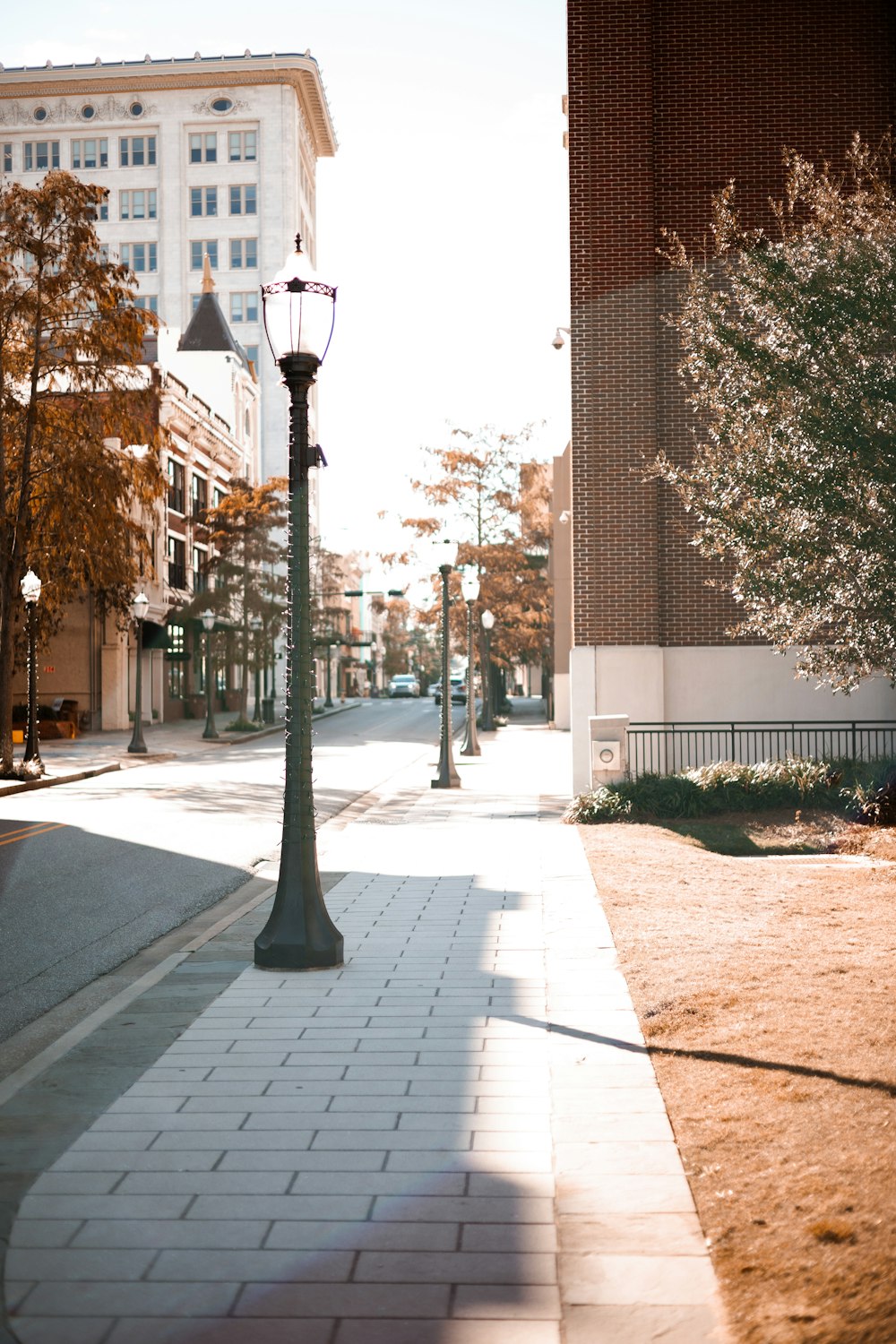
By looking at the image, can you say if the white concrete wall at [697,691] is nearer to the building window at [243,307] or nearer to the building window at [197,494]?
the building window at [197,494]

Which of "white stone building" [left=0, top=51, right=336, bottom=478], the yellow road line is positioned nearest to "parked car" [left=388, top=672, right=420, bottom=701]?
"white stone building" [left=0, top=51, right=336, bottom=478]

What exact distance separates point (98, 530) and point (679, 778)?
1350 centimetres

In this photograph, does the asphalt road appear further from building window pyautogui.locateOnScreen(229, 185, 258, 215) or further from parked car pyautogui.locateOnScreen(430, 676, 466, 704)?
building window pyautogui.locateOnScreen(229, 185, 258, 215)

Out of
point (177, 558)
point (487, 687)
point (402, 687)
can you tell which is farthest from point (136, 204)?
point (487, 687)

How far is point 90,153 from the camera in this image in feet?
273

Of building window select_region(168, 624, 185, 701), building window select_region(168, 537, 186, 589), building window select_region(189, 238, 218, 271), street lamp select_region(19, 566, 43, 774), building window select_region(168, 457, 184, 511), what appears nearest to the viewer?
street lamp select_region(19, 566, 43, 774)

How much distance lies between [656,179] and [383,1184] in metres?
19.1

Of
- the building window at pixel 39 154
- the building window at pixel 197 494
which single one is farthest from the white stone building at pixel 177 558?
the building window at pixel 39 154

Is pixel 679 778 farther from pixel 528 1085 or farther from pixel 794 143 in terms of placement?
pixel 528 1085

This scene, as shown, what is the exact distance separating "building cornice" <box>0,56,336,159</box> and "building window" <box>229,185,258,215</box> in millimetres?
5966

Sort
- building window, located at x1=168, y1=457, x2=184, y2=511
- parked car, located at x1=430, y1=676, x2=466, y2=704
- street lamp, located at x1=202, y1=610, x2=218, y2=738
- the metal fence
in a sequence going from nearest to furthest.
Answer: the metal fence → street lamp, located at x1=202, y1=610, x2=218, y2=738 → building window, located at x1=168, y1=457, x2=184, y2=511 → parked car, located at x1=430, y1=676, x2=466, y2=704

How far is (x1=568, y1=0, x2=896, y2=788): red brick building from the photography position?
2025cm

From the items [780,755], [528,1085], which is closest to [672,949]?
[528,1085]

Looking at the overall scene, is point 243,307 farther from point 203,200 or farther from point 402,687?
point 402,687
